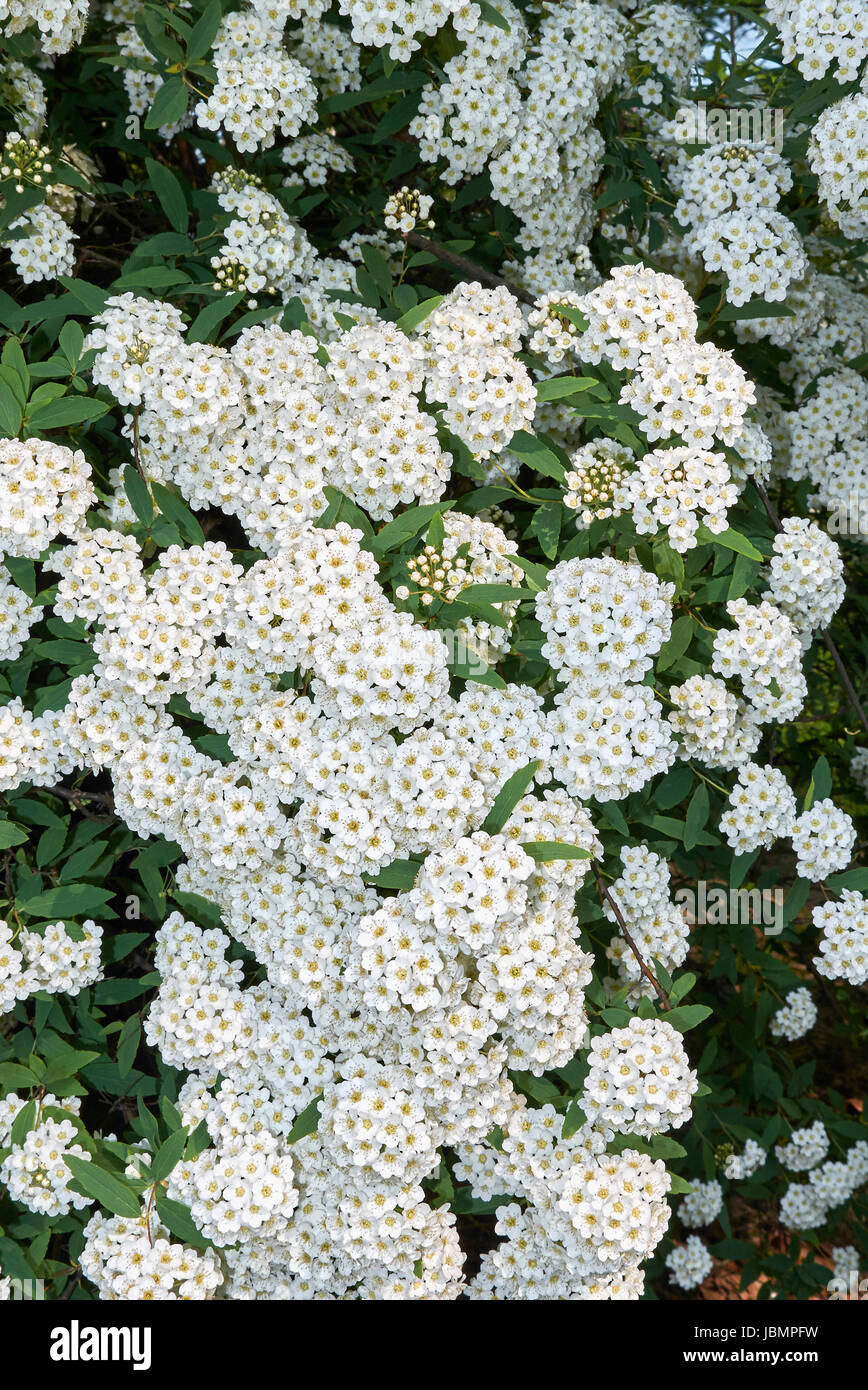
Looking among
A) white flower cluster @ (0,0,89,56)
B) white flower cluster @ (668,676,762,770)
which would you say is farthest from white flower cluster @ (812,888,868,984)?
white flower cluster @ (0,0,89,56)

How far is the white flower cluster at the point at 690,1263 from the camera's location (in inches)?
203

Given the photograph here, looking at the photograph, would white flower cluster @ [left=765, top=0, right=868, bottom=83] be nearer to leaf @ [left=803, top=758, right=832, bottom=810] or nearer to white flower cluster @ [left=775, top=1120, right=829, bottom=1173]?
leaf @ [left=803, top=758, right=832, bottom=810]

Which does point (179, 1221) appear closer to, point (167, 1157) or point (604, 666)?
point (167, 1157)

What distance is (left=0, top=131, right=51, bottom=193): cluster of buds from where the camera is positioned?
3.55 m

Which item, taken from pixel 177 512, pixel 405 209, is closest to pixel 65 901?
pixel 177 512

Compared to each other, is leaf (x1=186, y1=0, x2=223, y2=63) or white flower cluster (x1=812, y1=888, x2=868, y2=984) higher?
leaf (x1=186, y1=0, x2=223, y2=63)

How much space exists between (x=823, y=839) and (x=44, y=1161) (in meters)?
2.67

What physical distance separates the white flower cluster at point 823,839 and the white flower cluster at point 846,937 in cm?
12

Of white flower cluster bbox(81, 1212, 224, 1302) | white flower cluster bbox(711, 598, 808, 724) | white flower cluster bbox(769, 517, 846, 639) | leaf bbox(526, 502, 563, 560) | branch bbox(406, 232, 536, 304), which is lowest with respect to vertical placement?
white flower cluster bbox(81, 1212, 224, 1302)

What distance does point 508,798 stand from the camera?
2908 millimetres

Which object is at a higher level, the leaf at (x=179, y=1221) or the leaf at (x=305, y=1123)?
the leaf at (x=305, y=1123)

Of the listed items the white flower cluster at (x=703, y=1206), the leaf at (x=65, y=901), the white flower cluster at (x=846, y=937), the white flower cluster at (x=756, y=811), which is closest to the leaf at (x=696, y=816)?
the white flower cluster at (x=756, y=811)

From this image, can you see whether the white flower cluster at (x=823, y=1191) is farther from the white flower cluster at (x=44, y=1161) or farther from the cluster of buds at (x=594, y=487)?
the cluster of buds at (x=594, y=487)

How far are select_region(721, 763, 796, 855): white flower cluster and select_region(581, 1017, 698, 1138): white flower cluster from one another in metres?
0.81
